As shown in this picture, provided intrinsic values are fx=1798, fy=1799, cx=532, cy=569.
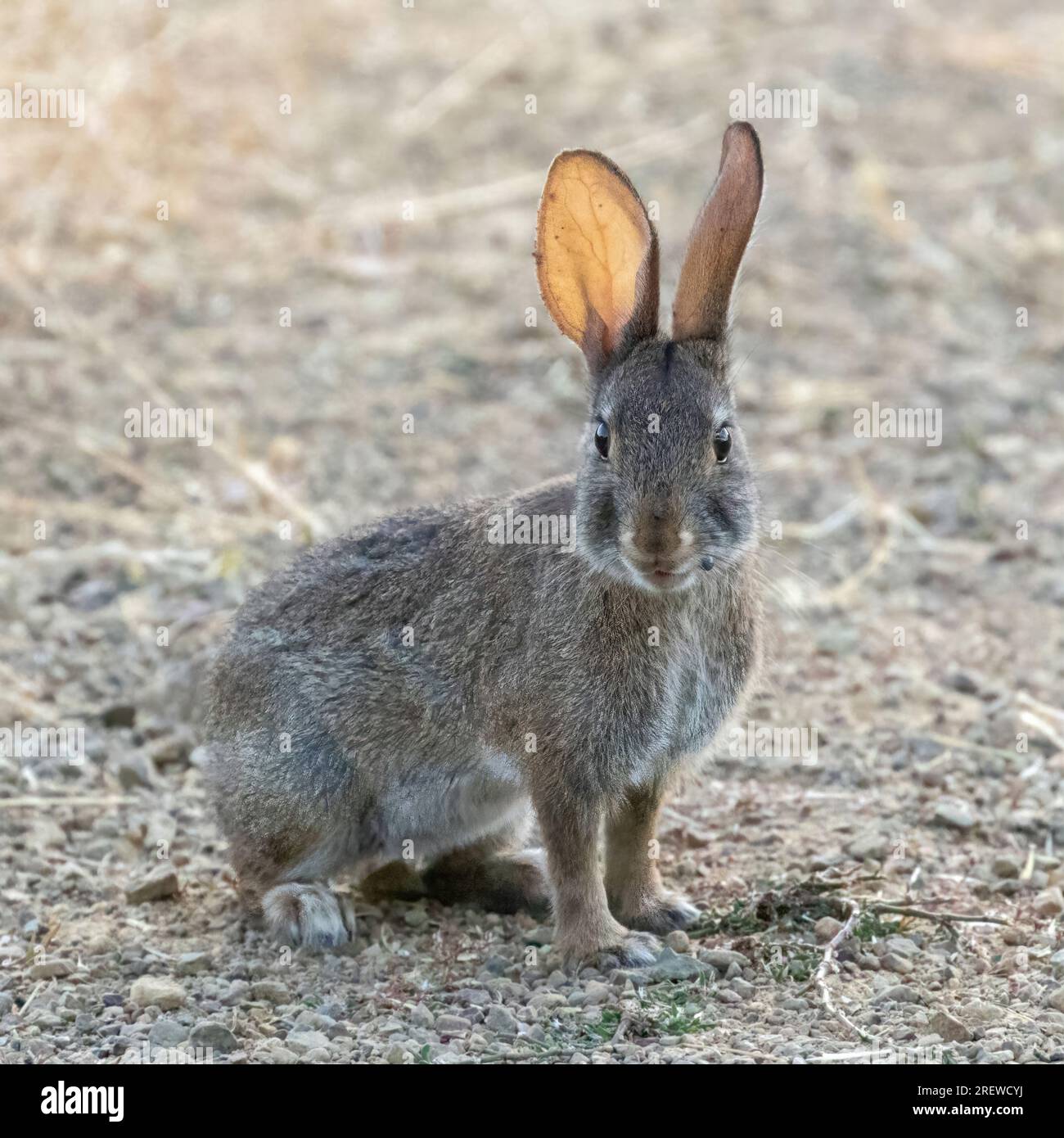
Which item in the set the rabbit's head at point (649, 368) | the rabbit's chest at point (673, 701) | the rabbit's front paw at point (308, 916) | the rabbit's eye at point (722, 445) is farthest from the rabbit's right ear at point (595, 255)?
the rabbit's front paw at point (308, 916)

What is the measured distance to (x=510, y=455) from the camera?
9641mm

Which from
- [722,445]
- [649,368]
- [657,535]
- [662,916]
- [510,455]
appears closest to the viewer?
[657,535]

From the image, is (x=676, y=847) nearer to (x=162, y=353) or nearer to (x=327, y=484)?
(x=327, y=484)

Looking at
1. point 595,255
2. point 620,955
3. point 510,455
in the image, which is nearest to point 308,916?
point 620,955

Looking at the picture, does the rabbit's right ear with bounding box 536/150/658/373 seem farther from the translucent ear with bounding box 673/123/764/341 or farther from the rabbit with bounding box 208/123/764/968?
the translucent ear with bounding box 673/123/764/341

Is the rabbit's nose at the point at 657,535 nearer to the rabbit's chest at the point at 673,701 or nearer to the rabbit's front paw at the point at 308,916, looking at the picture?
the rabbit's chest at the point at 673,701

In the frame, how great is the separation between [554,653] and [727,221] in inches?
57.8

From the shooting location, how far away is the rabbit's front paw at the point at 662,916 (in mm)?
5922

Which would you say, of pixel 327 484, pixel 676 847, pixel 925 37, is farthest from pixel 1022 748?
pixel 925 37

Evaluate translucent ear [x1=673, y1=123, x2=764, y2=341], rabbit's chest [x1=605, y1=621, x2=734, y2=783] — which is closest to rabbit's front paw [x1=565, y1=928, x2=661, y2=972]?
rabbit's chest [x1=605, y1=621, x2=734, y2=783]

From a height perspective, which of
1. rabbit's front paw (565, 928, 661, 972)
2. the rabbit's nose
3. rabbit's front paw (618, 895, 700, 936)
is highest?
the rabbit's nose

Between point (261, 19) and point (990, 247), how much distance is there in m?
5.93

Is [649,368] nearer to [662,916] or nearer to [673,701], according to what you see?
[673,701]

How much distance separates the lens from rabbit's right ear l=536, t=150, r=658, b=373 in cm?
572
